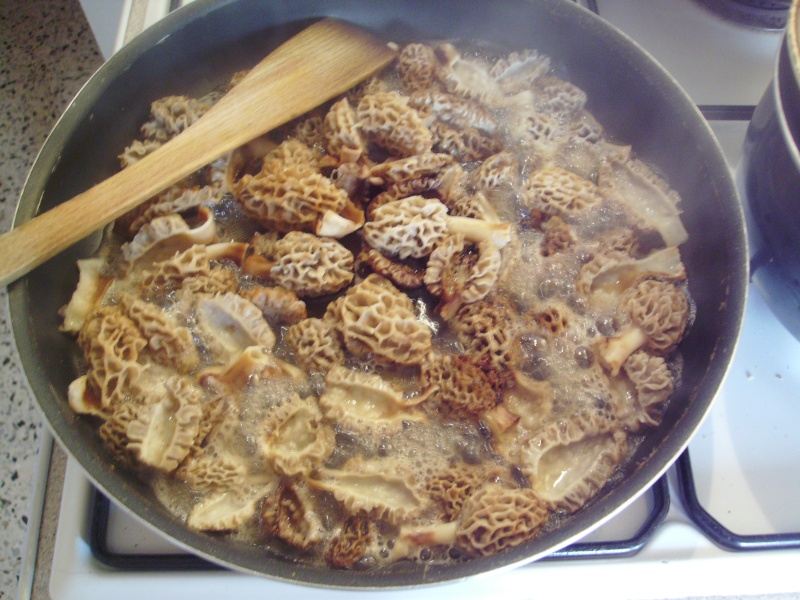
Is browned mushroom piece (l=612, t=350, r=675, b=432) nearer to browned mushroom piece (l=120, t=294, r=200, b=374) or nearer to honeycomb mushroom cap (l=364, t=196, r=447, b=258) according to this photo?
honeycomb mushroom cap (l=364, t=196, r=447, b=258)

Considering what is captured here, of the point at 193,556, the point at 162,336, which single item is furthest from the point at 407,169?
the point at 193,556

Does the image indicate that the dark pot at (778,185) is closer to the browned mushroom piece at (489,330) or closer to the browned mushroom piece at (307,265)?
the browned mushroom piece at (489,330)

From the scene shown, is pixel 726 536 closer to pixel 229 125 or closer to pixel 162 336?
pixel 162 336

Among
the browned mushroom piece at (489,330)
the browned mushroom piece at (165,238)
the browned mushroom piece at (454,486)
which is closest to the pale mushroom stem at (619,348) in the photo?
the browned mushroom piece at (489,330)

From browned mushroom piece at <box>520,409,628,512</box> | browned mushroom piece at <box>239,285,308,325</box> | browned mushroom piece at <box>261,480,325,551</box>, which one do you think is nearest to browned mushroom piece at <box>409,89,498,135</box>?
browned mushroom piece at <box>239,285,308,325</box>

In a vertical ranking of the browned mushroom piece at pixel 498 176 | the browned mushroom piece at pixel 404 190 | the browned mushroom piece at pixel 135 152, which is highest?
the browned mushroom piece at pixel 135 152

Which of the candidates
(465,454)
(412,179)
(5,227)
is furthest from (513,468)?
(5,227)
